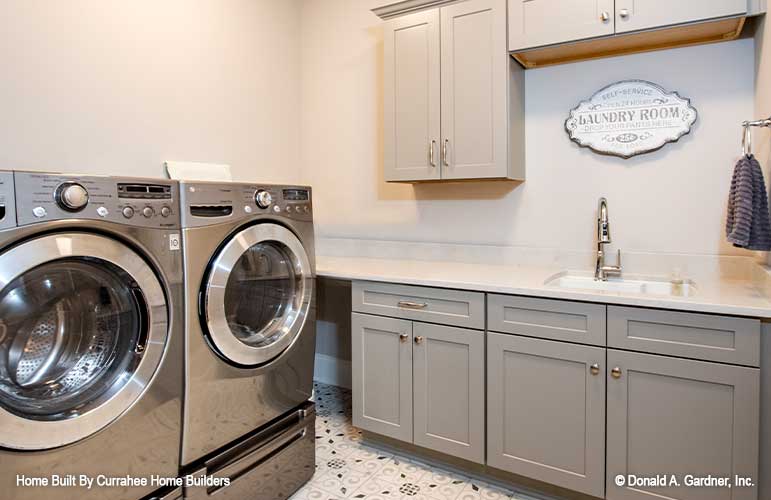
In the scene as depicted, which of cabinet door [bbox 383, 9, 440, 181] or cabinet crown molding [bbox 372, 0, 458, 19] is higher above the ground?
cabinet crown molding [bbox 372, 0, 458, 19]

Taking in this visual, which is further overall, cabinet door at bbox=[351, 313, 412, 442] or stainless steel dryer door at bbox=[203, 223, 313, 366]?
cabinet door at bbox=[351, 313, 412, 442]

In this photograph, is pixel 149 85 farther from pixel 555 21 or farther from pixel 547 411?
pixel 547 411

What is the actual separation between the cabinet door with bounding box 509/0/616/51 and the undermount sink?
3.53 ft

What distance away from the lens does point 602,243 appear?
2.26 metres

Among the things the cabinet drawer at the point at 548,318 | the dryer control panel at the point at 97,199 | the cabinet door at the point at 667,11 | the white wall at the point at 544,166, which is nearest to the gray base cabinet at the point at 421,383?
the cabinet drawer at the point at 548,318

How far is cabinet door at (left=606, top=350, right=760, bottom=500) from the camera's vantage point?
1.55 metres

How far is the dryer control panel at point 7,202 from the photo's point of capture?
1.15 m

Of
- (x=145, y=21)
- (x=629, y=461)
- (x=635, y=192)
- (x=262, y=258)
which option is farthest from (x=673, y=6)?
(x=145, y=21)

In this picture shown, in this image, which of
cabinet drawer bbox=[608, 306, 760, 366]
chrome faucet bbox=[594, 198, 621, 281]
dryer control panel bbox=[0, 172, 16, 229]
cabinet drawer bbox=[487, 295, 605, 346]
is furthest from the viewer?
chrome faucet bbox=[594, 198, 621, 281]

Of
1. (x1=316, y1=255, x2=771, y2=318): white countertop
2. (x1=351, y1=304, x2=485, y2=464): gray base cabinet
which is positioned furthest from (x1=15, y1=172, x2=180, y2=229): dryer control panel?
(x1=351, y1=304, x2=485, y2=464): gray base cabinet

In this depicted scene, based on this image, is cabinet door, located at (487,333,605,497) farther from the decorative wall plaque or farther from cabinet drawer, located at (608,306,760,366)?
the decorative wall plaque

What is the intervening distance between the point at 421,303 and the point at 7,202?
4.92 feet

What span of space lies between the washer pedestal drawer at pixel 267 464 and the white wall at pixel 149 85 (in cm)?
137

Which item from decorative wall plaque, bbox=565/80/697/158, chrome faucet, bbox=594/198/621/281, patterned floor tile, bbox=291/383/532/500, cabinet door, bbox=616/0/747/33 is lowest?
patterned floor tile, bbox=291/383/532/500
